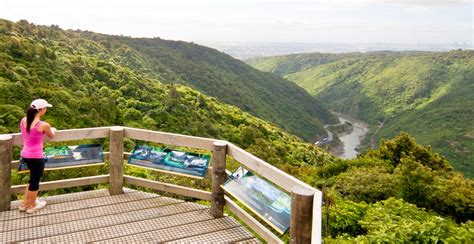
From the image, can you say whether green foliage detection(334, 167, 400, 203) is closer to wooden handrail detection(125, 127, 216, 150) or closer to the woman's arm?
wooden handrail detection(125, 127, 216, 150)

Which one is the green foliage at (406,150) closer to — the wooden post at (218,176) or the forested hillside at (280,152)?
the forested hillside at (280,152)

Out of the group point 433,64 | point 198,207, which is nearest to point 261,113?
point 198,207

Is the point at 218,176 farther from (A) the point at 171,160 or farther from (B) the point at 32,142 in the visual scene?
(B) the point at 32,142

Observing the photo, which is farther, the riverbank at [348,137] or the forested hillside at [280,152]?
the riverbank at [348,137]

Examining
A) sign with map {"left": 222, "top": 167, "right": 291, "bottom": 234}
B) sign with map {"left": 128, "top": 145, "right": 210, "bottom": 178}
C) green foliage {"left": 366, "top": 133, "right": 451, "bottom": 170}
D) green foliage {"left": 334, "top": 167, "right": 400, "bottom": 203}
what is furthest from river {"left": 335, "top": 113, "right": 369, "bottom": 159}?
sign with map {"left": 222, "top": 167, "right": 291, "bottom": 234}

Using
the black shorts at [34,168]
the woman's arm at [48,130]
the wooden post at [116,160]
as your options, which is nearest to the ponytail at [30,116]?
the woman's arm at [48,130]

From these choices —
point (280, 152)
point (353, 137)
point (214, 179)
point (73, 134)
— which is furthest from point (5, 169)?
point (353, 137)
